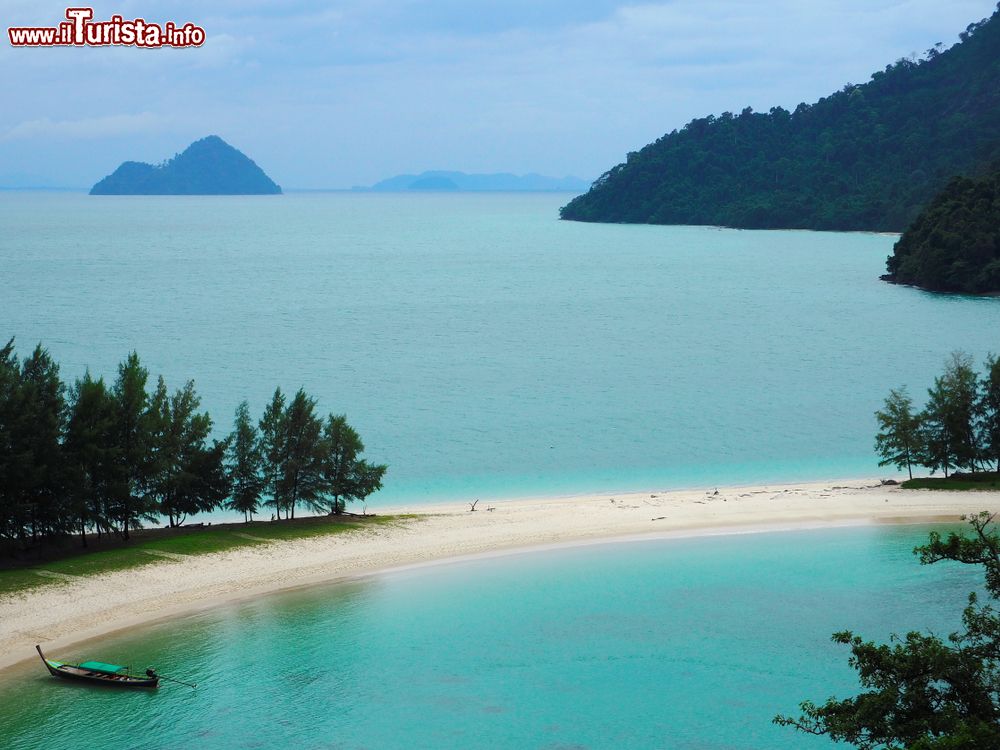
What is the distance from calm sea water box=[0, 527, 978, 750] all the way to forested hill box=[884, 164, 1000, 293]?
3507 inches

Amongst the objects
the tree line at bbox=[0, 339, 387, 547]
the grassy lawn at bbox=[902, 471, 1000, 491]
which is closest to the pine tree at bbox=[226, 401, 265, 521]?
the tree line at bbox=[0, 339, 387, 547]

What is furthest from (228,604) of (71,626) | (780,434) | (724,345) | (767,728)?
(724,345)

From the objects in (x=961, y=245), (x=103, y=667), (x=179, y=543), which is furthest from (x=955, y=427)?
(x=961, y=245)

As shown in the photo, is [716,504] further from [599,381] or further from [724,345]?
[724,345]

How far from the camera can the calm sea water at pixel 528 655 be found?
25.7 m

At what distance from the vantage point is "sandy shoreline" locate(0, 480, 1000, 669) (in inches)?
1227

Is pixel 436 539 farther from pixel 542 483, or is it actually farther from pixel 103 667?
pixel 103 667

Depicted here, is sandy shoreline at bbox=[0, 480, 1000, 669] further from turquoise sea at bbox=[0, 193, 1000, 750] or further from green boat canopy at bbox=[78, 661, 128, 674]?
green boat canopy at bbox=[78, 661, 128, 674]

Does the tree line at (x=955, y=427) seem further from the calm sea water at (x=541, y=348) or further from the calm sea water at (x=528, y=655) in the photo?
the calm sea water at (x=528, y=655)

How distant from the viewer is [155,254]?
171 metres

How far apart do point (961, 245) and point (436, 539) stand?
97415 mm

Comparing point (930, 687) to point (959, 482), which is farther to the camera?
point (959, 482)

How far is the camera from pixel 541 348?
285 ft

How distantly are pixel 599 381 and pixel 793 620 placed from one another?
137ft
